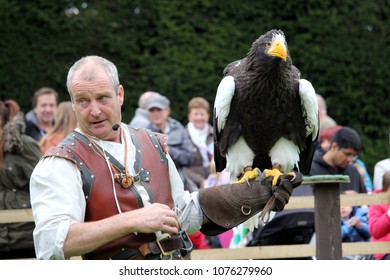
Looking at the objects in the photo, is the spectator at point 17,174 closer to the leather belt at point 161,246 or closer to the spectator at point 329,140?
the spectator at point 329,140

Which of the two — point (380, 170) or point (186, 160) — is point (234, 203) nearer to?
point (380, 170)

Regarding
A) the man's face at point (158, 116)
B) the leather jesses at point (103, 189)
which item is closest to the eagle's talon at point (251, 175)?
the leather jesses at point (103, 189)

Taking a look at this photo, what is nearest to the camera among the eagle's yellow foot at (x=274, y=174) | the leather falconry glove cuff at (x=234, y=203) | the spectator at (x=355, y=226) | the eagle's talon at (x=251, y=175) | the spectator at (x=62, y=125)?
the leather falconry glove cuff at (x=234, y=203)

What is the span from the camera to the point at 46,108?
26.4ft

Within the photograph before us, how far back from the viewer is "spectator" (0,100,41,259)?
20.4 feet

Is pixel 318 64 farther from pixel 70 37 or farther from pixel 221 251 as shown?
pixel 221 251

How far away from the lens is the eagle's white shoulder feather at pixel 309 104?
4633mm

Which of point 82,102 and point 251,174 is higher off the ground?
point 82,102

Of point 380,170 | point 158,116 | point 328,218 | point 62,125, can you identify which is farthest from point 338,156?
point 62,125

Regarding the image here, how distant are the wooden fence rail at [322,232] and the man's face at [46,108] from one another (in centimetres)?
228

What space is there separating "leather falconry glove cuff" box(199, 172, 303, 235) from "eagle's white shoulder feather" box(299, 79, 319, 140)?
97cm

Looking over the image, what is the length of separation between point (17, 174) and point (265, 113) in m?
2.30

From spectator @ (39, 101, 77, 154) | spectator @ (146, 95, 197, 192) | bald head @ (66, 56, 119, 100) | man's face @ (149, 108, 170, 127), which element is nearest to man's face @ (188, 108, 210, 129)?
spectator @ (146, 95, 197, 192)
